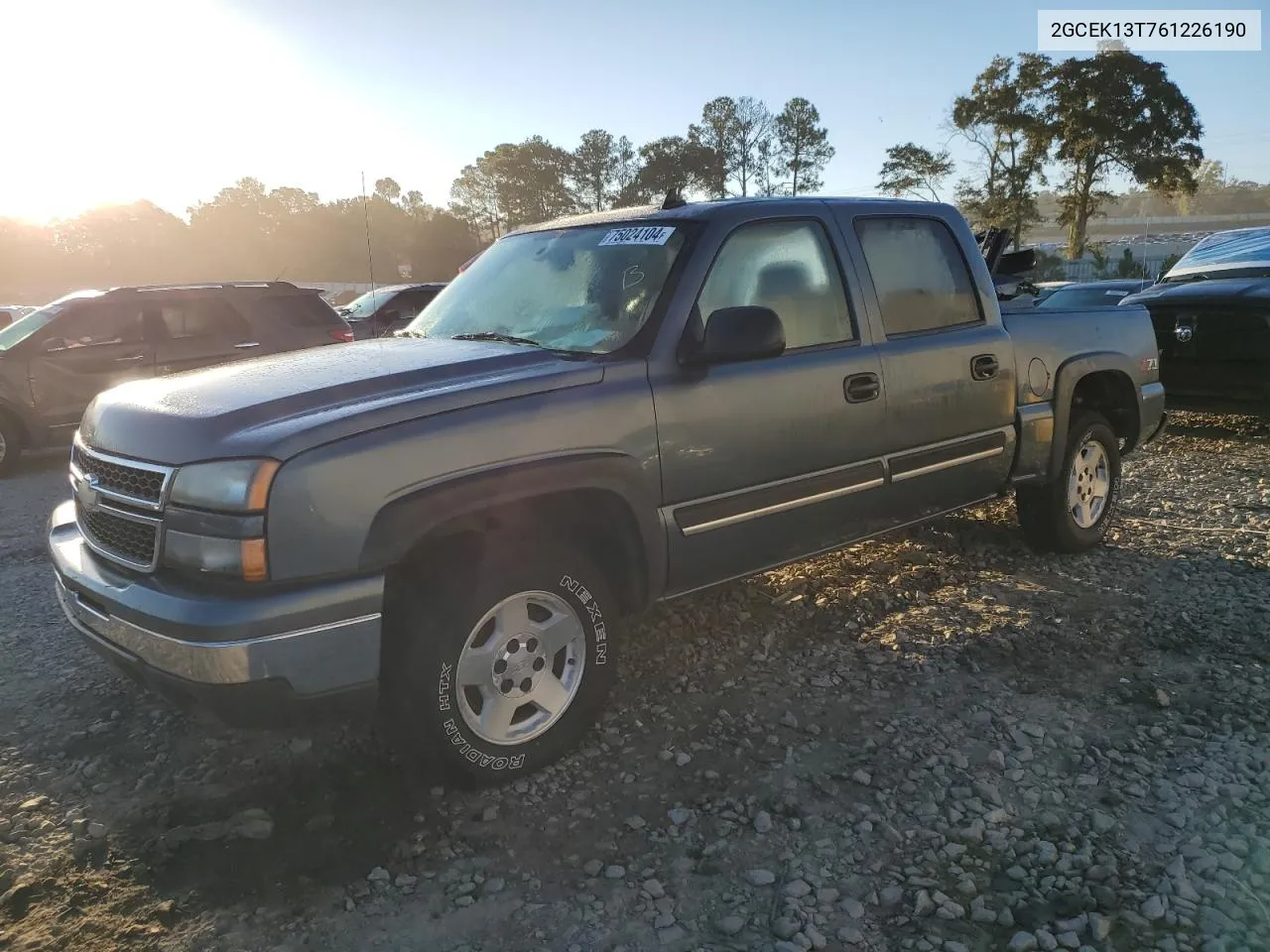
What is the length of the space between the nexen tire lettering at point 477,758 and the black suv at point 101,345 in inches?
268

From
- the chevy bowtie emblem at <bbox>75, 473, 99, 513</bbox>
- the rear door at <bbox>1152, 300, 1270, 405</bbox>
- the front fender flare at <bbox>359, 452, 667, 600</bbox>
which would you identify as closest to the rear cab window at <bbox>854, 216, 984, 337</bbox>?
the front fender flare at <bbox>359, 452, 667, 600</bbox>

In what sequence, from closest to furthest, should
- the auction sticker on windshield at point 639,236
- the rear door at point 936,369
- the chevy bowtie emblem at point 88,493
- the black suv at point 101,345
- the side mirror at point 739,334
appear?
the chevy bowtie emblem at point 88,493
the side mirror at point 739,334
the auction sticker on windshield at point 639,236
the rear door at point 936,369
the black suv at point 101,345

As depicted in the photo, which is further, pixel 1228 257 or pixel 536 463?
pixel 1228 257

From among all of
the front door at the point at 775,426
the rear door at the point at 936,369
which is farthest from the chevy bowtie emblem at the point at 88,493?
the rear door at the point at 936,369

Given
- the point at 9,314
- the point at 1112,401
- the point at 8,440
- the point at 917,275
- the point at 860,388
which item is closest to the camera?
the point at 860,388

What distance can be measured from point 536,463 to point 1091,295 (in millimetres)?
13678

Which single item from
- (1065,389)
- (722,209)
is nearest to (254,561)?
(722,209)

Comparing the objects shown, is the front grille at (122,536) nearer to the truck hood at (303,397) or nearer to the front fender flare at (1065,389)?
the truck hood at (303,397)

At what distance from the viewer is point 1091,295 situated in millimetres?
13875

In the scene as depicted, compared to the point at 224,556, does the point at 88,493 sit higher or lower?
higher

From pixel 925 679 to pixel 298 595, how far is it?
8.23 feet

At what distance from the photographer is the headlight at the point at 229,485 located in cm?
237

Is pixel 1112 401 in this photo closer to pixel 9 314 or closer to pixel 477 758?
pixel 477 758

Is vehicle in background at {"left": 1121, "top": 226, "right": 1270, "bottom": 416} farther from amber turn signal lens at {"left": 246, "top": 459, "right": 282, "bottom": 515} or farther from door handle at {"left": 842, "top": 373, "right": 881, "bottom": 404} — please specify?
amber turn signal lens at {"left": 246, "top": 459, "right": 282, "bottom": 515}
